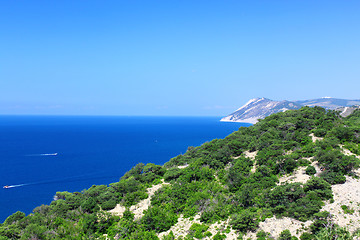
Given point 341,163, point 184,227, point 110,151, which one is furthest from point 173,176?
point 110,151

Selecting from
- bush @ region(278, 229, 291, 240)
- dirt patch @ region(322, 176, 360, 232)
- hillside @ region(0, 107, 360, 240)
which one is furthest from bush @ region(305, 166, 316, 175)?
bush @ region(278, 229, 291, 240)

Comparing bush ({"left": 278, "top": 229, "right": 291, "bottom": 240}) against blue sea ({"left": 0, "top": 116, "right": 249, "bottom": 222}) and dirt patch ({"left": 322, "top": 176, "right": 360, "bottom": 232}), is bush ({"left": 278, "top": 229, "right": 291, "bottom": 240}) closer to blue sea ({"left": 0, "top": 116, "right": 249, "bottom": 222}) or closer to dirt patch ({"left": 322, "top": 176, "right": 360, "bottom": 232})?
dirt patch ({"left": 322, "top": 176, "right": 360, "bottom": 232})

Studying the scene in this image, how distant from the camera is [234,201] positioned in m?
33.5

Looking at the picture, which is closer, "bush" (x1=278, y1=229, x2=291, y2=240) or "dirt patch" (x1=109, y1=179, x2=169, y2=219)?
Result: "bush" (x1=278, y1=229, x2=291, y2=240)

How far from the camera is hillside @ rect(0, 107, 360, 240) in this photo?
27375 mm

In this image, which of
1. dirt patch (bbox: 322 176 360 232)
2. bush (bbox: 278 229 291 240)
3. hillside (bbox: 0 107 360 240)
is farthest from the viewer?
hillside (bbox: 0 107 360 240)

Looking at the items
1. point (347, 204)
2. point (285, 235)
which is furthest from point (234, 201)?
point (347, 204)

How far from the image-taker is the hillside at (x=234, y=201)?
89.8 ft

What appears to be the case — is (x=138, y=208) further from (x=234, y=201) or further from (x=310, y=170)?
(x=310, y=170)

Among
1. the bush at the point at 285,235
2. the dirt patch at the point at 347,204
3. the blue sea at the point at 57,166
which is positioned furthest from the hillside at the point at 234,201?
the blue sea at the point at 57,166

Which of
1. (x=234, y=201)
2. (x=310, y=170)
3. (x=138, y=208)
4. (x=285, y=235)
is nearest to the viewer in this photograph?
(x=285, y=235)

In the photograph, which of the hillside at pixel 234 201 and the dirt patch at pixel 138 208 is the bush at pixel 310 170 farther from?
the dirt patch at pixel 138 208

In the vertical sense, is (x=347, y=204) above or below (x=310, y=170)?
below

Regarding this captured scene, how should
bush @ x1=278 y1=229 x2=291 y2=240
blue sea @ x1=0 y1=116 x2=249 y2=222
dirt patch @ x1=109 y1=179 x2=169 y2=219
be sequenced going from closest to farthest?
bush @ x1=278 y1=229 x2=291 y2=240, dirt patch @ x1=109 y1=179 x2=169 y2=219, blue sea @ x1=0 y1=116 x2=249 y2=222
